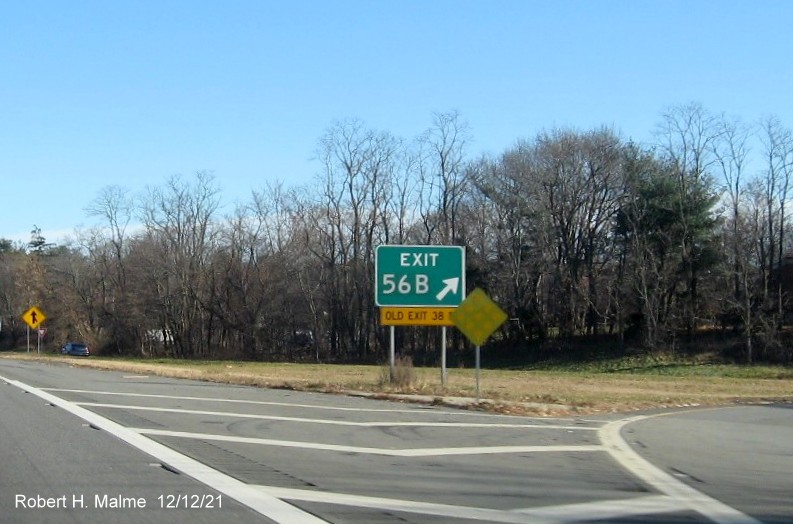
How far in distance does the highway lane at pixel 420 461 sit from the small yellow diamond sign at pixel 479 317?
12.1 feet

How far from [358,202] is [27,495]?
214 feet

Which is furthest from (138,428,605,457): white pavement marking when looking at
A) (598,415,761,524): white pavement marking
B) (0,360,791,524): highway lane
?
(598,415,761,524): white pavement marking

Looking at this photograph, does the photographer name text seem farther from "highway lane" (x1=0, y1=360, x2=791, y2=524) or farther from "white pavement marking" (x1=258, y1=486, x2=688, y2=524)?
"white pavement marking" (x1=258, y1=486, x2=688, y2=524)

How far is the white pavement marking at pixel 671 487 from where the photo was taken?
28.8ft

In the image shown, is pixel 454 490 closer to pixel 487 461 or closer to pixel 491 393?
pixel 487 461

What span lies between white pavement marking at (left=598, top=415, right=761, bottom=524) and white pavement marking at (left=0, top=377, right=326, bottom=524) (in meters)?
3.92

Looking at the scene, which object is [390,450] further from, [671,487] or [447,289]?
[447,289]

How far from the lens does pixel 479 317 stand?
78.7 ft

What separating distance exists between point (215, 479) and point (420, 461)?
298 centimetres

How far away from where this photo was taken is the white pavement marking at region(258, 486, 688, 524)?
27.7 ft

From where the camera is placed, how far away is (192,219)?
8381cm

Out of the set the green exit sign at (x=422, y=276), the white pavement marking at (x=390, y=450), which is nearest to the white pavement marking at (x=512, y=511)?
the white pavement marking at (x=390, y=450)

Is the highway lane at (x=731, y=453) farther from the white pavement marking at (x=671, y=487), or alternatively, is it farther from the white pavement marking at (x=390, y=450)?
the white pavement marking at (x=390, y=450)


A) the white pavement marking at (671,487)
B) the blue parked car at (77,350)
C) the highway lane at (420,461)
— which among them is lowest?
the blue parked car at (77,350)
